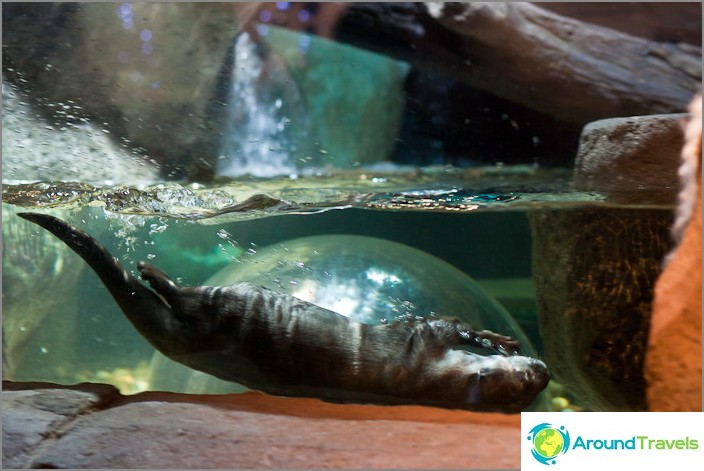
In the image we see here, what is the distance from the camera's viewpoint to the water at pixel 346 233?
104 inches

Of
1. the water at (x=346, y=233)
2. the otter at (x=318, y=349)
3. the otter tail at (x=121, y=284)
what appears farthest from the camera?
the water at (x=346, y=233)

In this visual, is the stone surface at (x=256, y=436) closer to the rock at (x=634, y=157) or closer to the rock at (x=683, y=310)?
the rock at (x=683, y=310)

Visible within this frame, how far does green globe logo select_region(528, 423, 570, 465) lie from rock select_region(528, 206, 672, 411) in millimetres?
761

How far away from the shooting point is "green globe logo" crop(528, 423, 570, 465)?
1.72 meters

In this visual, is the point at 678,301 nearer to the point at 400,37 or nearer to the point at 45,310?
the point at 45,310

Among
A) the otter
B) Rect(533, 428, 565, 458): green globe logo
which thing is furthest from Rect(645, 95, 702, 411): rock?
Rect(533, 428, 565, 458): green globe logo

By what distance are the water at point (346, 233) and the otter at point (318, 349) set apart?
0.62 ft

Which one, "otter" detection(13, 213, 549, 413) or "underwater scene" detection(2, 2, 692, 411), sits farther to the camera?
"underwater scene" detection(2, 2, 692, 411)

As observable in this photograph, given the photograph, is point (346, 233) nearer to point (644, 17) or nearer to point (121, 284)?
point (121, 284)

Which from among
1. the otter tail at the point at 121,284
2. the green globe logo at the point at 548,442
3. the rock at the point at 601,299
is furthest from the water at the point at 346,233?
the green globe logo at the point at 548,442

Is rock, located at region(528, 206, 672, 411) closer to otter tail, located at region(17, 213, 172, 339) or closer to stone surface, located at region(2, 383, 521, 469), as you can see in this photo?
stone surface, located at region(2, 383, 521, 469)

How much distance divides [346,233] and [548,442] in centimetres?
153

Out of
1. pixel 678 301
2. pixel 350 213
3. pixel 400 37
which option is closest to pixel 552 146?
pixel 400 37

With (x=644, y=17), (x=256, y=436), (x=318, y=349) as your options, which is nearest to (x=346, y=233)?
(x=318, y=349)
